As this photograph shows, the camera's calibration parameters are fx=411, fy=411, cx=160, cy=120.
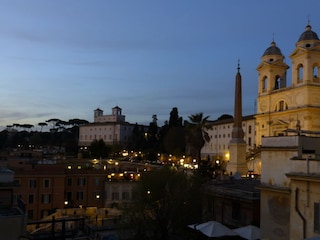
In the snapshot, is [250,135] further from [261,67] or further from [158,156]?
[158,156]

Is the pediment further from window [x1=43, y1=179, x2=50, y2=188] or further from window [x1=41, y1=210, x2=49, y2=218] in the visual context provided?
window [x1=41, y1=210, x2=49, y2=218]

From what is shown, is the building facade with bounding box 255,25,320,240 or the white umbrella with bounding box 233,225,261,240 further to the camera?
the white umbrella with bounding box 233,225,261,240

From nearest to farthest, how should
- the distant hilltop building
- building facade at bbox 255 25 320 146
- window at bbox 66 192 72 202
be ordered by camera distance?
window at bbox 66 192 72 202
building facade at bbox 255 25 320 146
the distant hilltop building

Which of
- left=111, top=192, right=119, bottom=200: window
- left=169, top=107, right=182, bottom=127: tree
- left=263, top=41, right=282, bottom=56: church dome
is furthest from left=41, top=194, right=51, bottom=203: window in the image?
left=169, top=107, right=182, bottom=127: tree

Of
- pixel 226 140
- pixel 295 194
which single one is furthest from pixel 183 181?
pixel 226 140

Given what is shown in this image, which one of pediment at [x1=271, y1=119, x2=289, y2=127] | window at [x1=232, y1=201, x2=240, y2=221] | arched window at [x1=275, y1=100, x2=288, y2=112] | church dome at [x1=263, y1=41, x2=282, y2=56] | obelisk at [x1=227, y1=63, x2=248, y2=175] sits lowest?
window at [x1=232, y1=201, x2=240, y2=221]

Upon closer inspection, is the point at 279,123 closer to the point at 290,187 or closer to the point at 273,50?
the point at 273,50

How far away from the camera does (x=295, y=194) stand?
15734mm

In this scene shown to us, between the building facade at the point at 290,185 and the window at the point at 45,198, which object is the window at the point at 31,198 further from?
the building facade at the point at 290,185

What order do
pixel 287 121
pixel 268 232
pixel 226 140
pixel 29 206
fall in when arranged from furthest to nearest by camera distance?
1. pixel 226 140
2. pixel 287 121
3. pixel 29 206
4. pixel 268 232

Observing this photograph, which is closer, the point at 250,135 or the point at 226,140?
the point at 250,135

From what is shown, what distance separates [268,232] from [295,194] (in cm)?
321

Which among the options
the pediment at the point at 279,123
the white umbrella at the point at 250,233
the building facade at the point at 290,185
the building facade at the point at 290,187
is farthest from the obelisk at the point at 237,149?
the building facade at the point at 290,187

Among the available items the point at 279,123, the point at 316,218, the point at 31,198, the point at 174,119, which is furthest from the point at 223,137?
the point at 316,218
